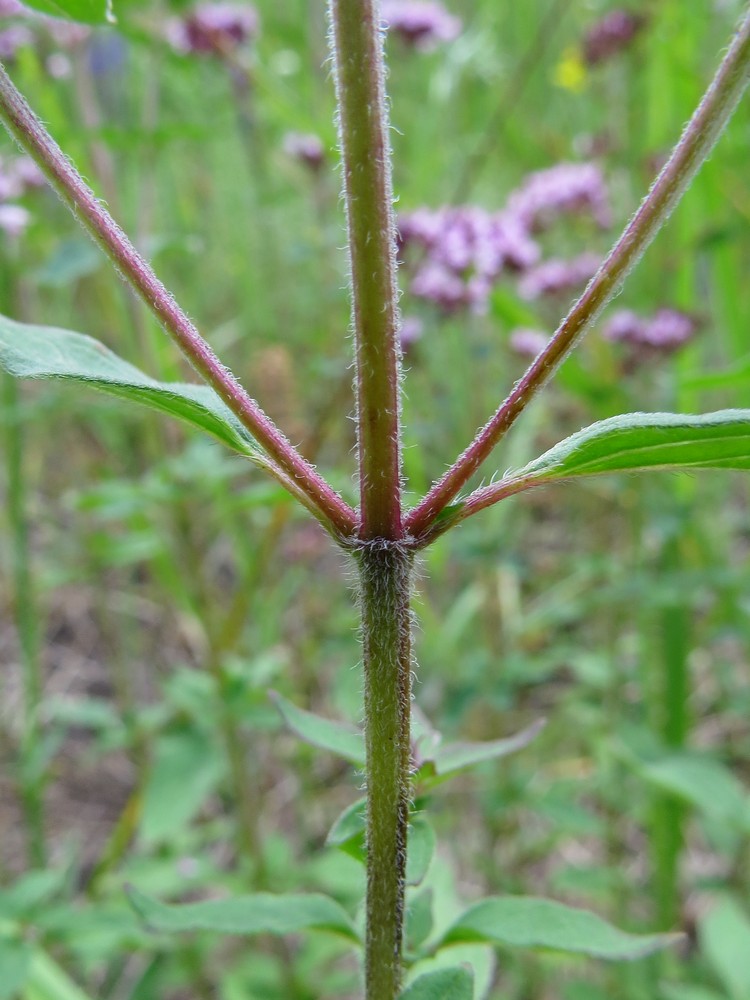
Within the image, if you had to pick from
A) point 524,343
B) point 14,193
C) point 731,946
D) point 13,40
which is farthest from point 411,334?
point 731,946

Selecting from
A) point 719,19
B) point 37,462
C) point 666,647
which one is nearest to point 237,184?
point 37,462

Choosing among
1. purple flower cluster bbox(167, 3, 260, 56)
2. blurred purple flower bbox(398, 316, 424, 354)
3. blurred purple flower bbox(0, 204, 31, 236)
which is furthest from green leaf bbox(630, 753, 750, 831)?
purple flower cluster bbox(167, 3, 260, 56)

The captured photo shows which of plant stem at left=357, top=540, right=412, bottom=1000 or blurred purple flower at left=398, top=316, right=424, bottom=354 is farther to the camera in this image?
blurred purple flower at left=398, top=316, right=424, bottom=354

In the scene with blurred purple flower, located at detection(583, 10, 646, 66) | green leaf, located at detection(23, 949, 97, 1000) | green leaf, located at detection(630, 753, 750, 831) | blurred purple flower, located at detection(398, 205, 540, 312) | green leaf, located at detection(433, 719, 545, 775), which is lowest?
green leaf, located at detection(23, 949, 97, 1000)

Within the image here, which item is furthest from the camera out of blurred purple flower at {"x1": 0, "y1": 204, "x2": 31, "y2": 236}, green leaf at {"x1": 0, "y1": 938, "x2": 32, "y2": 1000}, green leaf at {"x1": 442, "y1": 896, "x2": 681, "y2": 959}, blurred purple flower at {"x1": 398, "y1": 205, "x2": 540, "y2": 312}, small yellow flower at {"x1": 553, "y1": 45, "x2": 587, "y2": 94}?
small yellow flower at {"x1": 553, "y1": 45, "x2": 587, "y2": 94}

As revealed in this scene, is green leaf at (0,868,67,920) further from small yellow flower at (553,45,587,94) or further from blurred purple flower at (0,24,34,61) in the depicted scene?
small yellow flower at (553,45,587,94)
